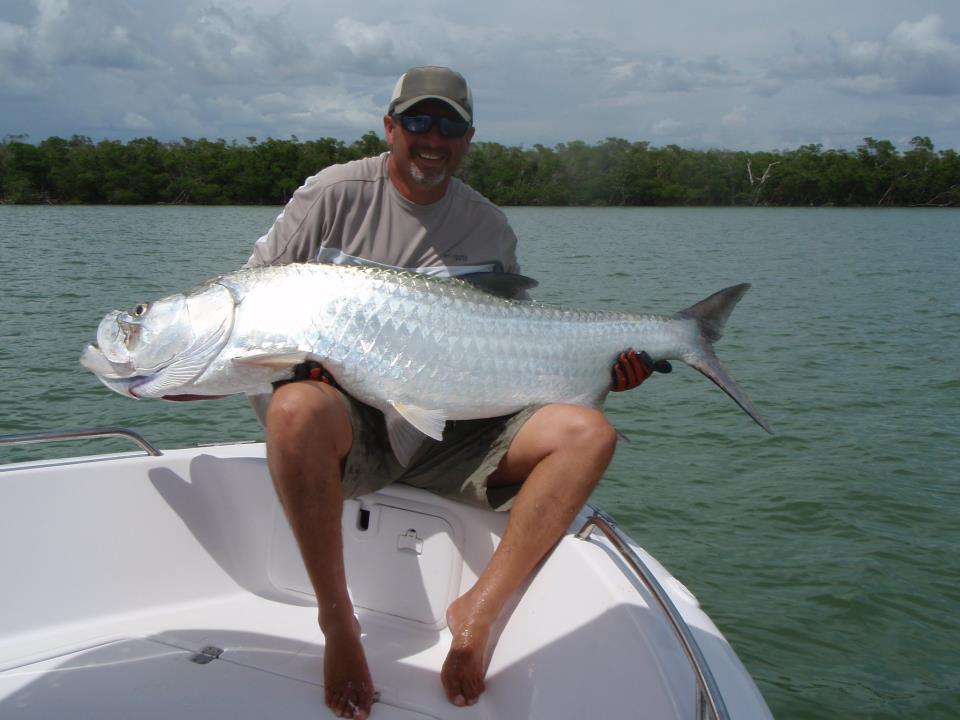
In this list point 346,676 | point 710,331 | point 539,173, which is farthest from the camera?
point 539,173

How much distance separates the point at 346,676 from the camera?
2.55 m

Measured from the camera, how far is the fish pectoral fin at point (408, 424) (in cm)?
283

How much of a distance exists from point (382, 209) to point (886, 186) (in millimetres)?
98854

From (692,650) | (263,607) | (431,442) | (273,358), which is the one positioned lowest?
(263,607)

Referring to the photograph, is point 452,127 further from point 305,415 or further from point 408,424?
point 305,415

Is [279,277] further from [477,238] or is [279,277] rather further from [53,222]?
[53,222]

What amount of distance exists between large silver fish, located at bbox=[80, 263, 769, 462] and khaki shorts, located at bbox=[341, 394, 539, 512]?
0.12 m

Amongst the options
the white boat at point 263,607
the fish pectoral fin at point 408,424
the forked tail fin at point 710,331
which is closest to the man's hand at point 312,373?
the fish pectoral fin at point 408,424

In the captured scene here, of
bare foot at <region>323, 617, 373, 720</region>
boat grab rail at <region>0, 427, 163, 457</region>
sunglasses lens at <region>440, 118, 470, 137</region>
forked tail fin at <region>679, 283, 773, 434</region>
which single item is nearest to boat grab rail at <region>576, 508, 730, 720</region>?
bare foot at <region>323, 617, 373, 720</region>

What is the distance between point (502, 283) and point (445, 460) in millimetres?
719

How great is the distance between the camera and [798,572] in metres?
5.19

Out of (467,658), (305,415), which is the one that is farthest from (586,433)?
(305,415)

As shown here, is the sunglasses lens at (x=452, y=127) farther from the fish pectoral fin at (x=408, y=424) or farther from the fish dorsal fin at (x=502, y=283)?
the fish pectoral fin at (x=408, y=424)

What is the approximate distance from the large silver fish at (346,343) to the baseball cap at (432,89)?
75 centimetres
